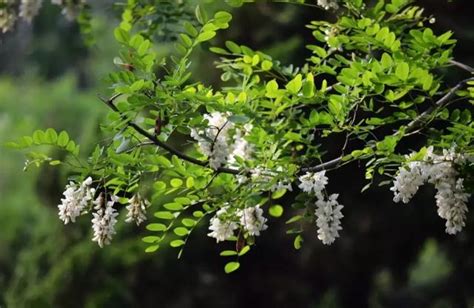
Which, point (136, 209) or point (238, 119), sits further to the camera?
point (136, 209)

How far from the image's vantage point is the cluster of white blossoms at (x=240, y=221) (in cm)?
232

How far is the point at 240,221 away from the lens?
7.79ft

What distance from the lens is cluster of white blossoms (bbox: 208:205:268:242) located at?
2.32 meters

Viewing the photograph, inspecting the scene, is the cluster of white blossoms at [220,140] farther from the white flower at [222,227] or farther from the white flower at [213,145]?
the white flower at [222,227]

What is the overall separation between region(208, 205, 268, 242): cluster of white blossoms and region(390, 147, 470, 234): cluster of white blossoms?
1.24 feet

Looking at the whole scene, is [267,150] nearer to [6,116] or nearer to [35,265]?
[35,265]

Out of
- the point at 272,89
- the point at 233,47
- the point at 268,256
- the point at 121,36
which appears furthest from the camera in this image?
the point at 268,256

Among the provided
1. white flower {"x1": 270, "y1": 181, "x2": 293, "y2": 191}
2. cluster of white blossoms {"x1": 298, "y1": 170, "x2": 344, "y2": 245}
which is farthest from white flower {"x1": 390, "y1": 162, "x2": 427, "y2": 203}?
white flower {"x1": 270, "y1": 181, "x2": 293, "y2": 191}

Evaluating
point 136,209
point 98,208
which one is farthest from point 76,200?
point 136,209

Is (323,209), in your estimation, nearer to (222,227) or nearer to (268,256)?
(222,227)

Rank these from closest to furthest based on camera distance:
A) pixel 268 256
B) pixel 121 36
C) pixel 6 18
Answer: pixel 121 36
pixel 6 18
pixel 268 256

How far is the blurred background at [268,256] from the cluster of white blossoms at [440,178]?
3605 millimetres

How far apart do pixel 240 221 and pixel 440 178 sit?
571 mm

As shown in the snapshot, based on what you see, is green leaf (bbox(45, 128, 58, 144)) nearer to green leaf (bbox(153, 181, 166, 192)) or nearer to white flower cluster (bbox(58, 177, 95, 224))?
white flower cluster (bbox(58, 177, 95, 224))
